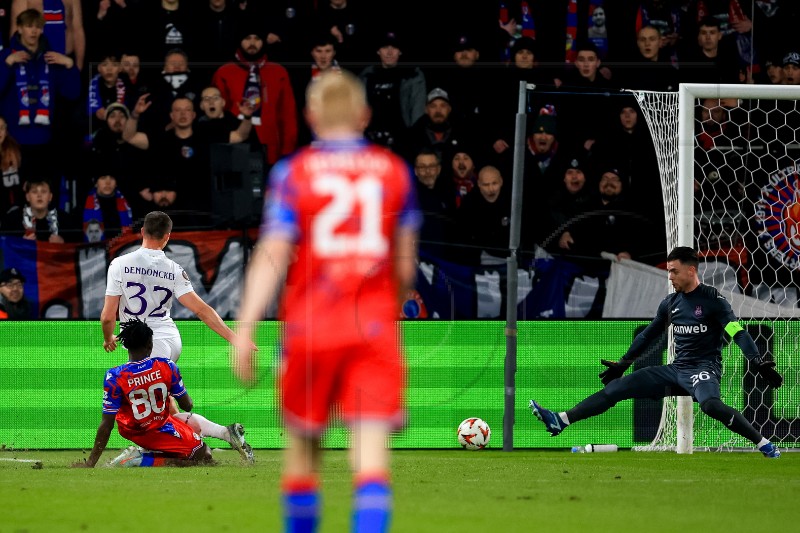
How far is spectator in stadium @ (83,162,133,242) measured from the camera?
1515cm

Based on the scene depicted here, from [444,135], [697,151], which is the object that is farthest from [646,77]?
[444,135]

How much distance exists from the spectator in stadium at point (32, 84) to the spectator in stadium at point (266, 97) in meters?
1.90

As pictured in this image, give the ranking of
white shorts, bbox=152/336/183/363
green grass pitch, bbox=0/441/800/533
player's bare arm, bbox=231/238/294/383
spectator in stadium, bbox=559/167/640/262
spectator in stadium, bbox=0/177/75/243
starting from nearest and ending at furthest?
1. player's bare arm, bbox=231/238/294/383
2. green grass pitch, bbox=0/441/800/533
3. white shorts, bbox=152/336/183/363
4. spectator in stadium, bbox=559/167/640/262
5. spectator in stadium, bbox=0/177/75/243

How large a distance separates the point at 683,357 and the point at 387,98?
618 centimetres

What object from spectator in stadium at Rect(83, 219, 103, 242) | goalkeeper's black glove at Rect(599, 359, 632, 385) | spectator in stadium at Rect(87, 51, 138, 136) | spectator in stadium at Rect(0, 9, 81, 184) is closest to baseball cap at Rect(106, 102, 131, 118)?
spectator in stadium at Rect(87, 51, 138, 136)

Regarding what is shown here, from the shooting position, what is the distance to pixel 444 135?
16.0 metres

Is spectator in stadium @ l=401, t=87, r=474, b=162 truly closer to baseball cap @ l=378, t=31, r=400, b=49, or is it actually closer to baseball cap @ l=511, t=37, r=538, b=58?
baseball cap @ l=378, t=31, r=400, b=49

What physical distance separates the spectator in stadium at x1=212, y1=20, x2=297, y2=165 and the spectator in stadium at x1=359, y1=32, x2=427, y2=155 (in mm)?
968

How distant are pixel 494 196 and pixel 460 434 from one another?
3.99 meters

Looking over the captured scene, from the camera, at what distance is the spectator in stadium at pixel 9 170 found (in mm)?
15625

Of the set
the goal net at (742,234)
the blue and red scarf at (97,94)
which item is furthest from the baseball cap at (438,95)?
the blue and red scarf at (97,94)

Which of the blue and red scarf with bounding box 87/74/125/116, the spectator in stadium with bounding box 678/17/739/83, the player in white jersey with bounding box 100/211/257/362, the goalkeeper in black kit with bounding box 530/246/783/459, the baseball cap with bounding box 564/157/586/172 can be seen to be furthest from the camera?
the spectator in stadium with bounding box 678/17/739/83

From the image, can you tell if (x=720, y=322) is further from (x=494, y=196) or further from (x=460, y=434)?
(x=494, y=196)

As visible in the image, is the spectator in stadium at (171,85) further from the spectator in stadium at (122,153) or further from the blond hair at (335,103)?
the blond hair at (335,103)
